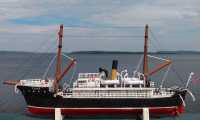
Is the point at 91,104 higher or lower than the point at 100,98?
lower

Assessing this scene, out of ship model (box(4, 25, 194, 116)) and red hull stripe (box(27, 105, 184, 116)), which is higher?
ship model (box(4, 25, 194, 116))

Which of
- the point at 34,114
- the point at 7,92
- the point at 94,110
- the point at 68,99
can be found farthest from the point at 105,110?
the point at 7,92

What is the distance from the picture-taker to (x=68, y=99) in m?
69.2

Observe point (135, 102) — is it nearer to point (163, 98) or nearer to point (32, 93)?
point (163, 98)

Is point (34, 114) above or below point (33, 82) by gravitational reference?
below

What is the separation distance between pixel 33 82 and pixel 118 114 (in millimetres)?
14553

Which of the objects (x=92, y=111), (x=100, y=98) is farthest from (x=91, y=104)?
(x=100, y=98)

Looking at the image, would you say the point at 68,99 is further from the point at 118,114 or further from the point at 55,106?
the point at 118,114

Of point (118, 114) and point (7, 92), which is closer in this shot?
point (118, 114)

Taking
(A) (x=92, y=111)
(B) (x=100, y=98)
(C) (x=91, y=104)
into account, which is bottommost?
(A) (x=92, y=111)

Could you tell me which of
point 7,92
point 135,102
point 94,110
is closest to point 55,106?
point 94,110

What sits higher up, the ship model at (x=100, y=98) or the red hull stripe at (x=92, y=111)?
the ship model at (x=100, y=98)

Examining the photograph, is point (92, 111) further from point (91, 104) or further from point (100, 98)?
point (100, 98)

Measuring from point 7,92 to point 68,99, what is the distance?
1693 inches
